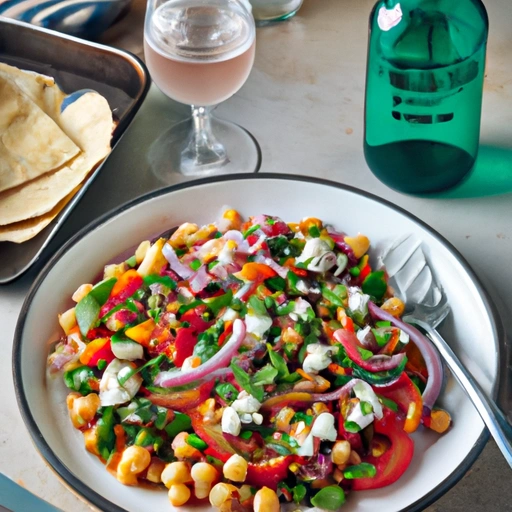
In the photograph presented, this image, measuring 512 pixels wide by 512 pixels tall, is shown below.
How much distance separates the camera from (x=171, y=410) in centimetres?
100

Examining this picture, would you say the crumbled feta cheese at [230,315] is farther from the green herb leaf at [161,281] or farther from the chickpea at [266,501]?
the chickpea at [266,501]

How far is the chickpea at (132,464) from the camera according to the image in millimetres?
937

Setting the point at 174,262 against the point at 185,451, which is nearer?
the point at 185,451

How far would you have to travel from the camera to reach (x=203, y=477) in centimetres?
92

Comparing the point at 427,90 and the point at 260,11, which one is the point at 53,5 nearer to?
the point at 260,11

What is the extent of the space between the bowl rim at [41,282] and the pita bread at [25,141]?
0.27 meters

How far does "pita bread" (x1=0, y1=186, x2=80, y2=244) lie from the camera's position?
50.8 inches

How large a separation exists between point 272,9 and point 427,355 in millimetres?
1191

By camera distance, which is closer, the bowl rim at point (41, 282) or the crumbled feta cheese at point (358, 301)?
the bowl rim at point (41, 282)

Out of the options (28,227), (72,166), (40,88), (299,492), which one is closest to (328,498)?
(299,492)

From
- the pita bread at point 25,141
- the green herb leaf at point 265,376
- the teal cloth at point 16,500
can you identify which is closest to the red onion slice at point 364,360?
the green herb leaf at point 265,376

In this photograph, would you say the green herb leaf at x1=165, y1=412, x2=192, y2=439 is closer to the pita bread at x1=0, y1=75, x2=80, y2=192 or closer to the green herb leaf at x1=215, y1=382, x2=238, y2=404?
the green herb leaf at x1=215, y1=382, x2=238, y2=404

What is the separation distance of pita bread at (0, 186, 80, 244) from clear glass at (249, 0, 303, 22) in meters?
0.84

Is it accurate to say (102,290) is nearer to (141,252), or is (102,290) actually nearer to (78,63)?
(141,252)
